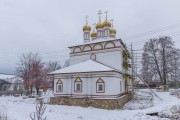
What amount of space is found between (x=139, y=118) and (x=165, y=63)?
25345 mm

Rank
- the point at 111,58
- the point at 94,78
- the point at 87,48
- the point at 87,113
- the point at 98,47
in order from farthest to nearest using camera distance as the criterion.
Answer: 1. the point at 87,48
2. the point at 98,47
3. the point at 111,58
4. the point at 94,78
5. the point at 87,113

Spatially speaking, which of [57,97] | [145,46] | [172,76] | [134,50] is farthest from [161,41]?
[57,97]

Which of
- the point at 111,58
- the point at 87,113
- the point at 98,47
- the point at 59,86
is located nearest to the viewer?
the point at 87,113

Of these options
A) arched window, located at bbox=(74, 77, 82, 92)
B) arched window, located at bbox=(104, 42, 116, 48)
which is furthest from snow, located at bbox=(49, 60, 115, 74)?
arched window, located at bbox=(104, 42, 116, 48)

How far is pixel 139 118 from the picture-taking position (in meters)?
11.7

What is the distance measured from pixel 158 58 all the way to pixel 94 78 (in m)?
20.9

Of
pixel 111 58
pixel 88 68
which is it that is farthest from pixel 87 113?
pixel 111 58

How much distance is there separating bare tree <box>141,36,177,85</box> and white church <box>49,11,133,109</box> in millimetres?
16718

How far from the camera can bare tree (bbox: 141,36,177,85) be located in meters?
34.5

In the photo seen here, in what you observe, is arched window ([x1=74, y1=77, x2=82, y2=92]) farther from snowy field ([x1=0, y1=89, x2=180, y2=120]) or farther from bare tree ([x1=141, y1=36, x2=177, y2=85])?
bare tree ([x1=141, y1=36, x2=177, y2=85])

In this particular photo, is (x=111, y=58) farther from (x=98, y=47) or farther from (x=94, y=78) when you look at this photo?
(x=94, y=78)

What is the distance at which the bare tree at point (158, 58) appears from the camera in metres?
34.5

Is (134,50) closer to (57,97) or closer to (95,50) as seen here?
(95,50)

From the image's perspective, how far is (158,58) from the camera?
35.7 meters
